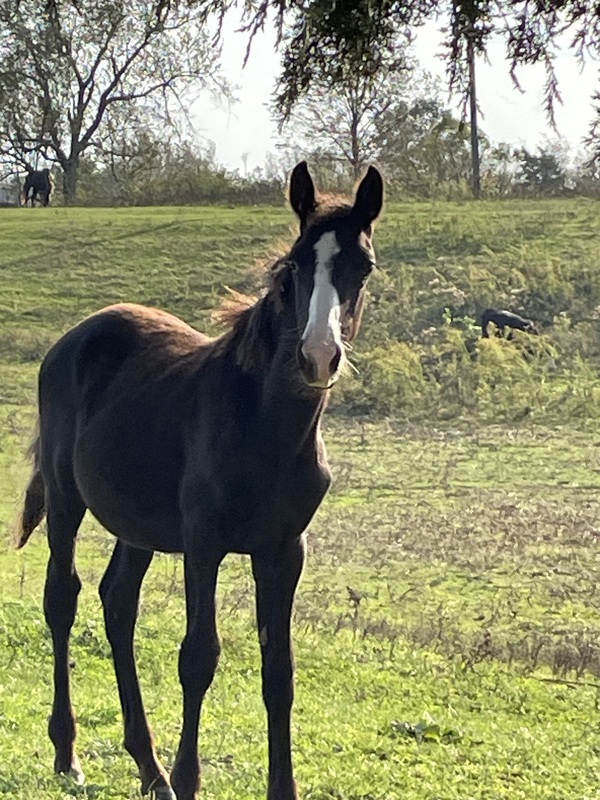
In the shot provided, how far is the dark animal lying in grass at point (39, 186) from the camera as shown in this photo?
151 feet

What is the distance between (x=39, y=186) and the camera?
46.1 m

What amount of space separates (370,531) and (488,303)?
15300mm

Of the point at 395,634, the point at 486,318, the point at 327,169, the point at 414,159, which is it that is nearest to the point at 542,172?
the point at 414,159

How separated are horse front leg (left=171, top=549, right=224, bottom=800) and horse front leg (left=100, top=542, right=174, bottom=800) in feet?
1.25

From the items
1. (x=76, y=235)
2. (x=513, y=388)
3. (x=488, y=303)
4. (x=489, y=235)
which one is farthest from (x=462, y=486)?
(x=76, y=235)

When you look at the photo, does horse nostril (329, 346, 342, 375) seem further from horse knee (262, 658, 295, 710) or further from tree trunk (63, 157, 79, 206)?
tree trunk (63, 157, 79, 206)

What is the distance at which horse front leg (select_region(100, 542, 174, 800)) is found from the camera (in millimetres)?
5398

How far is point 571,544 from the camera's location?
12.3 m

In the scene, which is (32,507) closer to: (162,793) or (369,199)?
(162,793)

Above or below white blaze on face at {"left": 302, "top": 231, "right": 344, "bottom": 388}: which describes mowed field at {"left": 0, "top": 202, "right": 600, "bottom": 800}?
below

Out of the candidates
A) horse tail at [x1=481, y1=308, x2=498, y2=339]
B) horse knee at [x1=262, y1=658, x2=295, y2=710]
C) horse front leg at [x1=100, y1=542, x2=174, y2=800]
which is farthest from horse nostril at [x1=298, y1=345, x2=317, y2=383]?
horse tail at [x1=481, y1=308, x2=498, y2=339]

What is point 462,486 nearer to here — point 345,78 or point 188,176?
point 345,78

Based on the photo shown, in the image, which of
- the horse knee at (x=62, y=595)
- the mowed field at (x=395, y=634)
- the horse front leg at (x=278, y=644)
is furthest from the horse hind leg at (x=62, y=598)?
the horse front leg at (x=278, y=644)

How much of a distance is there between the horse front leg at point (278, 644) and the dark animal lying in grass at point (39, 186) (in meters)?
42.7
